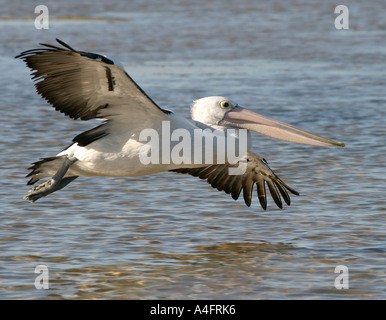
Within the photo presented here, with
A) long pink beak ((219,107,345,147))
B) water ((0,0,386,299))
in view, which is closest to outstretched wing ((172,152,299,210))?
water ((0,0,386,299))

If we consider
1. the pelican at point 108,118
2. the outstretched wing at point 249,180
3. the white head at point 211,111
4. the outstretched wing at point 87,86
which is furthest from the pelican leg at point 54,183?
the outstretched wing at point 249,180

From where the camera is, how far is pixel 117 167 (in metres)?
7.76

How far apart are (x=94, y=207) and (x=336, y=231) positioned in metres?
2.33

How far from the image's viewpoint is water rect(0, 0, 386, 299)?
6.79 m

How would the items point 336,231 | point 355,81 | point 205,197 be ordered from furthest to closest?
point 355,81
point 205,197
point 336,231

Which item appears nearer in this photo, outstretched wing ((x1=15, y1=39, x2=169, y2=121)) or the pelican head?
outstretched wing ((x1=15, y1=39, x2=169, y2=121))

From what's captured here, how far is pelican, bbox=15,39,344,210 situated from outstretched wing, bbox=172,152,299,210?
6cm

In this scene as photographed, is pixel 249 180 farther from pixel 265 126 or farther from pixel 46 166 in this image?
pixel 46 166

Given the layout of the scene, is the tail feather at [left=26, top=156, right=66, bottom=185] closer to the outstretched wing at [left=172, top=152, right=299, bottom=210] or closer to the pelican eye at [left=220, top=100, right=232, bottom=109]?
the outstretched wing at [left=172, top=152, right=299, bottom=210]

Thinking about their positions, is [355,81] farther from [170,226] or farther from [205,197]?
[170,226]

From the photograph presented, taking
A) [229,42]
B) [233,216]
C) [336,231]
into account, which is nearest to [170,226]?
[233,216]

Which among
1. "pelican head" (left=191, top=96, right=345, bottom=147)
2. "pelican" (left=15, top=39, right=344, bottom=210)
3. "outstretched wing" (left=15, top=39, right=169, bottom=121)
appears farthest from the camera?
"pelican head" (left=191, top=96, right=345, bottom=147)

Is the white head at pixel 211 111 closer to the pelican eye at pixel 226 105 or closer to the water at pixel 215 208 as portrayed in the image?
the pelican eye at pixel 226 105
